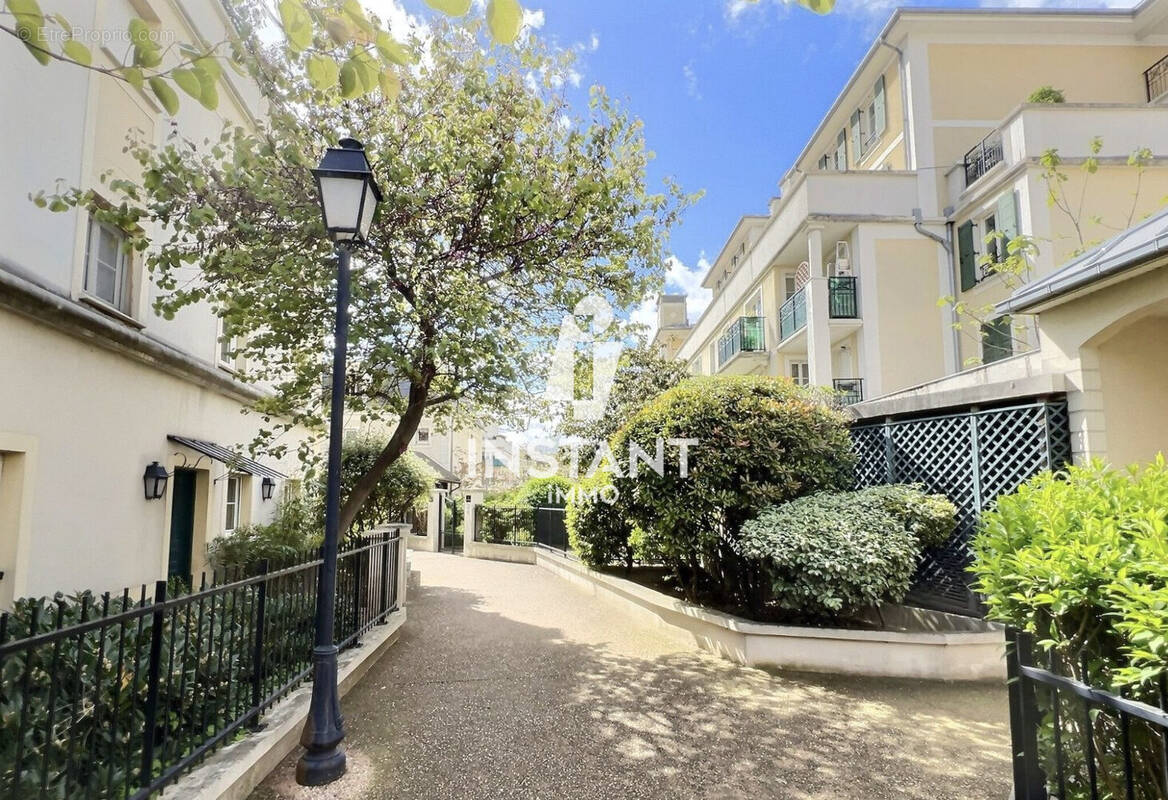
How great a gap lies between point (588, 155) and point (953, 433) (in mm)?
5191

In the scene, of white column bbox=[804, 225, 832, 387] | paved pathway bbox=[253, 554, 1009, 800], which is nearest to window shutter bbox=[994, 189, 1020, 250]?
white column bbox=[804, 225, 832, 387]

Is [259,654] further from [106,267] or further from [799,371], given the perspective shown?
[799,371]

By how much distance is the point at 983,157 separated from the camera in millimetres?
13336

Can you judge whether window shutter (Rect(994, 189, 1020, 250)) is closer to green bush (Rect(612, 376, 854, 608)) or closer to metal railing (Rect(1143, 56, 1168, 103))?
metal railing (Rect(1143, 56, 1168, 103))

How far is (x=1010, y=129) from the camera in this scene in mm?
12094

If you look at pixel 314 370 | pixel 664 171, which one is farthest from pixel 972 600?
pixel 314 370

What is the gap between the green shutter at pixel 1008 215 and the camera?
469 inches

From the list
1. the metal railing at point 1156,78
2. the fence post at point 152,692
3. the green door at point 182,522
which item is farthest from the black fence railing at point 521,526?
the metal railing at point 1156,78

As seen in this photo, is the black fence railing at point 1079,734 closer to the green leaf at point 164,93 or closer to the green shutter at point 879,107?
the green leaf at point 164,93

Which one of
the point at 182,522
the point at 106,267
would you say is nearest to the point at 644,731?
the point at 106,267

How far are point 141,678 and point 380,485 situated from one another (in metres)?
8.40

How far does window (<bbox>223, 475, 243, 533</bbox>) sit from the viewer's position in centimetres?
1055

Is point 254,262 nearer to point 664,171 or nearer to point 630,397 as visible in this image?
point 664,171

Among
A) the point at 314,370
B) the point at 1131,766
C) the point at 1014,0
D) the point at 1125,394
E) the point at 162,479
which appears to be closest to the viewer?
the point at 1131,766
